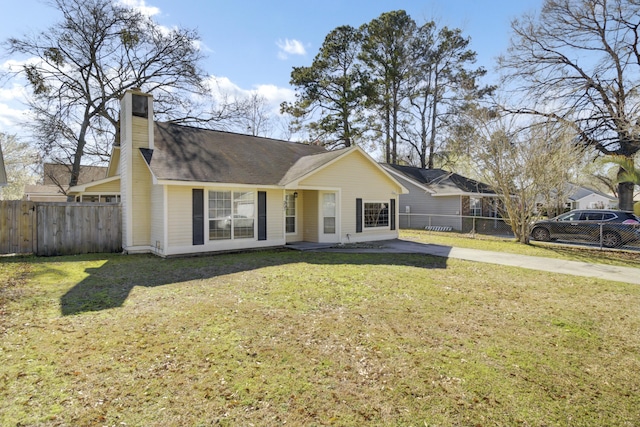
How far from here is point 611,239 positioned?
554 inches

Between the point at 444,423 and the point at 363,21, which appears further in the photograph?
the point at 363,21

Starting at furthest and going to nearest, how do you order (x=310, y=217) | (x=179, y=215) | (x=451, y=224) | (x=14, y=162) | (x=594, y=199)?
(x=594, y=199), (x=14, y=162), (x=451, y=224), (x=310, y=217), (x=179, y=215)

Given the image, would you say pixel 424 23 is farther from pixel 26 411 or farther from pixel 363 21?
pixel 26 411

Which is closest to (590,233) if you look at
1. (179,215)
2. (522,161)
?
(522,161)

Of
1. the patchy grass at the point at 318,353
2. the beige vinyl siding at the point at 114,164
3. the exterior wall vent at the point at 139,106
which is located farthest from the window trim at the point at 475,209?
the beige vinyl siding at the point at 114,164

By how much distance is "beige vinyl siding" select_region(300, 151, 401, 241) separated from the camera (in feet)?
47.6

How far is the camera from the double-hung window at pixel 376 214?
16.1 meters

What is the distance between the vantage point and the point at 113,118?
841 inches

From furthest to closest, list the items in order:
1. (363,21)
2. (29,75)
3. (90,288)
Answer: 1. (363,21)
2. (29,75)
3. (90,288)

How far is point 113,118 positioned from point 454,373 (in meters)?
23.8

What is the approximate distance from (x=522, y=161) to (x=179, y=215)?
46.9 feet

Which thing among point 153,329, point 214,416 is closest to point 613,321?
point 214,416

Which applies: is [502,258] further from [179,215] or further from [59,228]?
[59,228]

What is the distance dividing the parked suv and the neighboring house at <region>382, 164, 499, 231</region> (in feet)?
21.4
